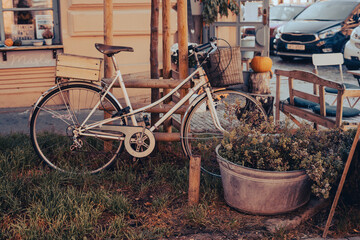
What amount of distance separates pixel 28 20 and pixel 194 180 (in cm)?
514

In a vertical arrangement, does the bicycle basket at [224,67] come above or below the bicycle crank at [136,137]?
above

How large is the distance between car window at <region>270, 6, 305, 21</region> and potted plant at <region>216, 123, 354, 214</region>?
15.4 metres

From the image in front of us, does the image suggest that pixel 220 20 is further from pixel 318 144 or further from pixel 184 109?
pixel 318 144

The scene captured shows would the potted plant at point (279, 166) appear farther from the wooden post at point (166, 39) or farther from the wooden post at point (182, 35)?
the wooden post at point (166, 39)

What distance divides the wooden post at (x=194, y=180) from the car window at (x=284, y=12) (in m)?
15.7

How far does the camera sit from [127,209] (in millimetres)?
3811

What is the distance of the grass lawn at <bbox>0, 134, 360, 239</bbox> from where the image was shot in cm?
350

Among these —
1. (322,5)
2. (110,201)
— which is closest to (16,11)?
(110,201)

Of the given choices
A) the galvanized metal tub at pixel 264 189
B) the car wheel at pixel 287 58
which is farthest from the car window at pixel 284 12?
the galvanized metal tub at pixel 264 189

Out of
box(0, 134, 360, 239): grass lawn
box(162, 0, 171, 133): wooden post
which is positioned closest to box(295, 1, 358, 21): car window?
box(162, 0, 171, 133): wooden post

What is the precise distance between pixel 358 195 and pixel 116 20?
16.7ft

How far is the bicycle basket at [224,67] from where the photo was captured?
4.48 metres

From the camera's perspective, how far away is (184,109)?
4898 millimetres

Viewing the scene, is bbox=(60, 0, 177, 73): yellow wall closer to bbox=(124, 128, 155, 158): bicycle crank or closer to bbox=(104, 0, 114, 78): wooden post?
bbox=(104, 0, 114, 78): wooden post
